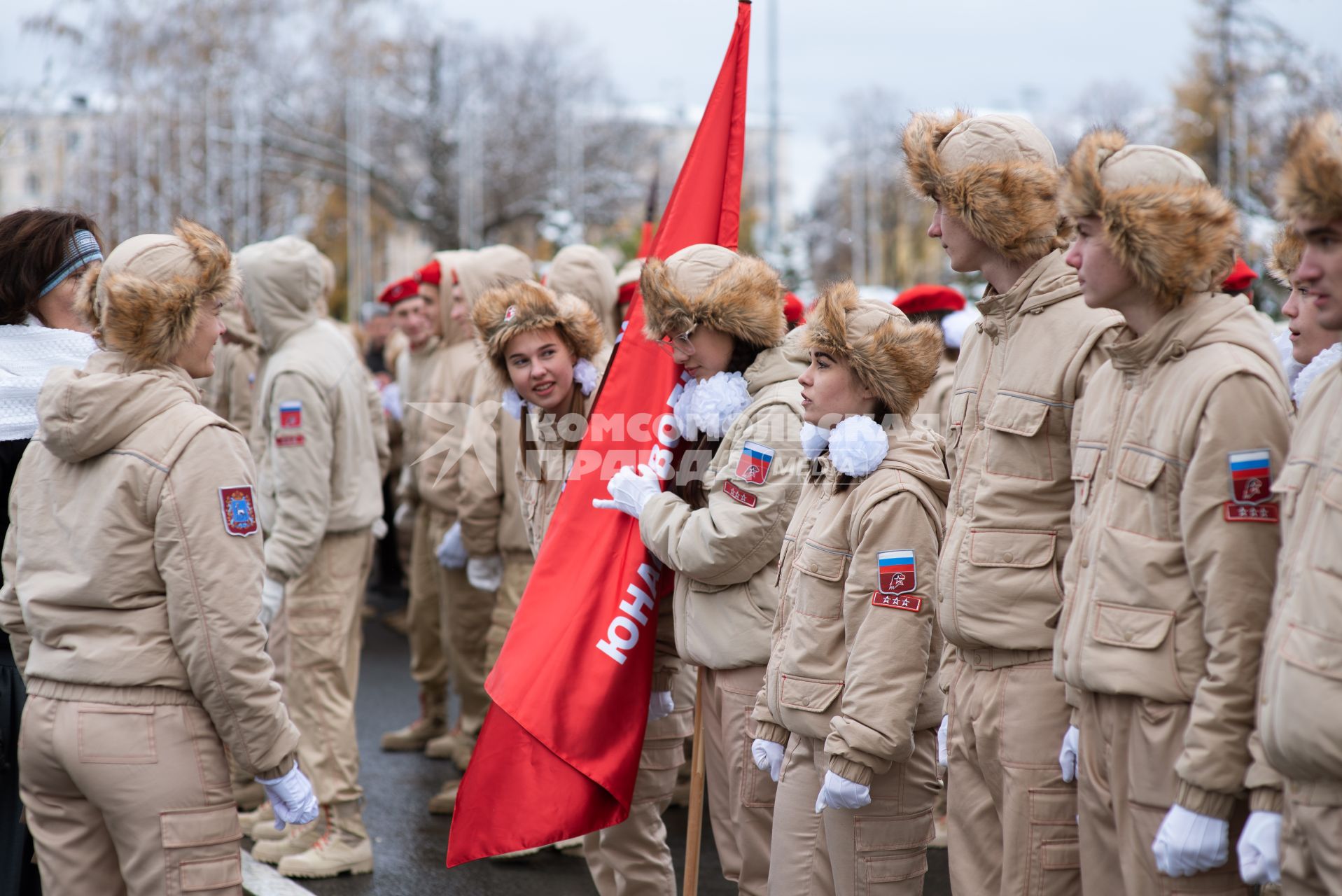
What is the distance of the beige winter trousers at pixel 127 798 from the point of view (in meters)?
3.16

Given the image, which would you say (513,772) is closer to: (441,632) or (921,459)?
(921,459)

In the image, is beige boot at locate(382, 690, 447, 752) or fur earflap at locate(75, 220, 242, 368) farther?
beige boot at locate(382, 690, 447, 752)

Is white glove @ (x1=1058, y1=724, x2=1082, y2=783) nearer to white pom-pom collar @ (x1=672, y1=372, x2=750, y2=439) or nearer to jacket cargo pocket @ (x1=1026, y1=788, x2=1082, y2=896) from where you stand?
jacket cargo pocket @ (x1=1026, y1=788, x2=1082, y2=896)

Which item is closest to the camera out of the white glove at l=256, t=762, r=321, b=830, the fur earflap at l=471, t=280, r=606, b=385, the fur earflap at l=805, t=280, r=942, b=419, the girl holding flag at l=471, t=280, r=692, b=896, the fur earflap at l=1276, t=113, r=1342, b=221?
the fur earflap at l=1276, t=113, r=1342, b=221

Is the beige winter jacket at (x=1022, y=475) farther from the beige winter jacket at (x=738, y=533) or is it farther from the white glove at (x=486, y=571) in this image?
the white glove at (x=486, y=571)

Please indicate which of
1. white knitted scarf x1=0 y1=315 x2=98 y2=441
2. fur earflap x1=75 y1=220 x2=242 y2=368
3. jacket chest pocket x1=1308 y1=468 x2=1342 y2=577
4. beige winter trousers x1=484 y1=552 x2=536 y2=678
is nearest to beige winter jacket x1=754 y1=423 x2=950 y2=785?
jacket chest pocket x1=1308 y1=468 x2=1342 y2=577

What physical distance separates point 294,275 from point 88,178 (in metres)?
23.9

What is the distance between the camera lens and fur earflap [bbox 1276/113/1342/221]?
2.38 metres

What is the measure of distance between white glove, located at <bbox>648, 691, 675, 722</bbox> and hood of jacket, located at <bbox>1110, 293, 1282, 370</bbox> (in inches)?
88.3

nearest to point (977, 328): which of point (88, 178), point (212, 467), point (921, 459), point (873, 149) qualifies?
point (921, 459)

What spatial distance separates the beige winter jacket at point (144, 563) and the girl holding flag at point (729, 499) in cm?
135

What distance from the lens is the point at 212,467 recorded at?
324cm

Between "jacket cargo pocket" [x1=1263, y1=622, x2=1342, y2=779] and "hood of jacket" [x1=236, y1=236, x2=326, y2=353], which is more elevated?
"hood of jacket" [x1=236, y1=236, x2=326, y2=353]

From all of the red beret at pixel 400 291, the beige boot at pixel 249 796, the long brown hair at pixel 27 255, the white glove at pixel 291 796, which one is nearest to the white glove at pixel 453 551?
the beige boot at pixel 249 796
